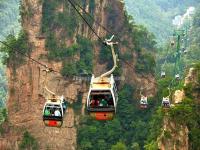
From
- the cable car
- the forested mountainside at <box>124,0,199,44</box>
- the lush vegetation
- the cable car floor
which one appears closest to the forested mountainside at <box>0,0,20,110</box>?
the forested mountainside at <box>124,0,199,44</box>

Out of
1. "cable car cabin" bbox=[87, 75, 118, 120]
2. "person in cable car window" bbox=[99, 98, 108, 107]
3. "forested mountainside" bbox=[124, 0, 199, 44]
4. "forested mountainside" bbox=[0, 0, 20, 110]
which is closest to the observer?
"cable car cabin" bbox=[87, 75, 118, 120]

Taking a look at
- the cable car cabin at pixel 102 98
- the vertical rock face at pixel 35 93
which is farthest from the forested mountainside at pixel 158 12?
the cable car cabin at pixel 102 98

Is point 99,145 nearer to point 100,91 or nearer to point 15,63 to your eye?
point 15,63

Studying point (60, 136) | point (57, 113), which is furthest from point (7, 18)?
point (57, 113)

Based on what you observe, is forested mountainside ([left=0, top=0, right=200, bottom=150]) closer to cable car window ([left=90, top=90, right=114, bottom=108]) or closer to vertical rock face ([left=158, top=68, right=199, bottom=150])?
vertical rock face ([left=158, top=68, right=199, bottom=150])

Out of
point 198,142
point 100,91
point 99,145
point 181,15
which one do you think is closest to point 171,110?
point 198,142

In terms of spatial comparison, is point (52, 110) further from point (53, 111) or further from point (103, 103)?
point (103, 103)
